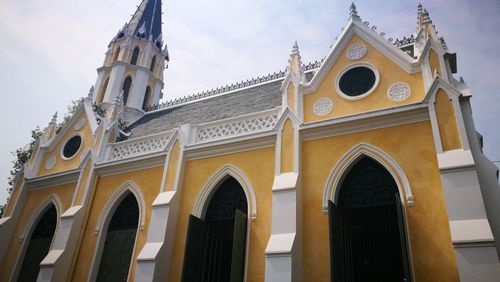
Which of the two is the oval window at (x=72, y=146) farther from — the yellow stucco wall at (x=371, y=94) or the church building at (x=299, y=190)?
the yellow stucco wall at (x=371, y=94)

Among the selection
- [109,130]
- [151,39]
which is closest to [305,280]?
[109,130]

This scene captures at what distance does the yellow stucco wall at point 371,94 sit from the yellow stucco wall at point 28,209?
9776mm

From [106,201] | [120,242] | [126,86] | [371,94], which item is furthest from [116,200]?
[126,86]

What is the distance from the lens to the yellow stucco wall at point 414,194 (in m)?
7.77

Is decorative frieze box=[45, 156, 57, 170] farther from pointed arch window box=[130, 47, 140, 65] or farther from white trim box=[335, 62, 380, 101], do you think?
white trim box=[335, 62, 380, 101]

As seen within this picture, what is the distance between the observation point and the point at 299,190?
9.69 m

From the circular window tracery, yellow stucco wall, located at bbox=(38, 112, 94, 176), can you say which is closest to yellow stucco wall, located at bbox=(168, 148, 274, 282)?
the circular window tracery

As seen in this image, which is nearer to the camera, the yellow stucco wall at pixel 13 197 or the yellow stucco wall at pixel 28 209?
the yellow stucco wall at pixel 28 209

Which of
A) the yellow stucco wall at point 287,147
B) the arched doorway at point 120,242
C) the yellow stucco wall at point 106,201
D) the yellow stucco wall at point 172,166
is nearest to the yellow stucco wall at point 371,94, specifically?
the yellow stucco wall at point 287,147

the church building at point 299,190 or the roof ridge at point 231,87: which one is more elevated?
the roof ridge at point 231,87

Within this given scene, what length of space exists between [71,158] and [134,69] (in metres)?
7.56

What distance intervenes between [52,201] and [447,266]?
13.8 m

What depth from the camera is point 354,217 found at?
30.1ft

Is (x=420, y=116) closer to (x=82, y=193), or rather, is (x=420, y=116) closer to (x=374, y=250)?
(x=374, y=250)
